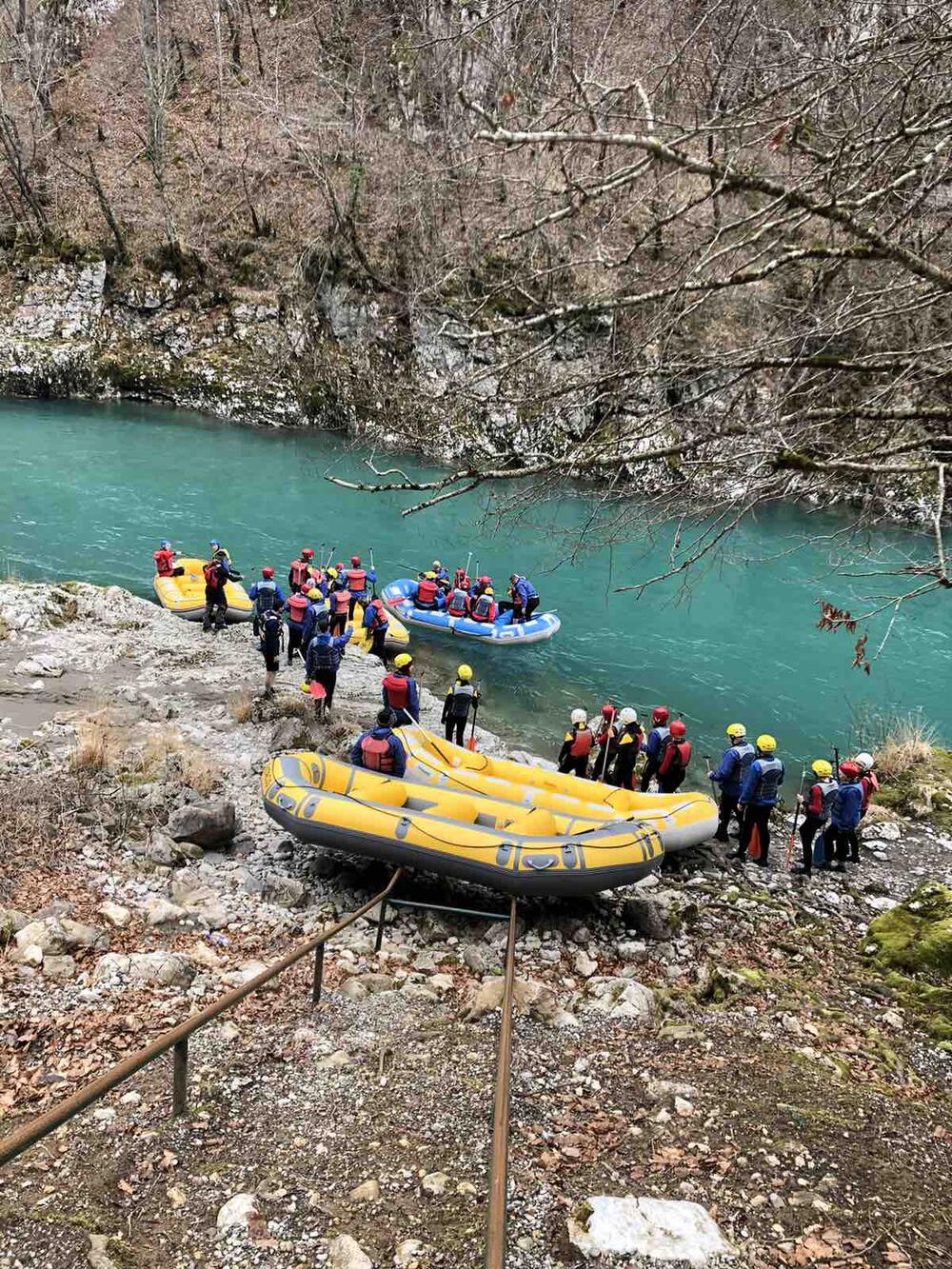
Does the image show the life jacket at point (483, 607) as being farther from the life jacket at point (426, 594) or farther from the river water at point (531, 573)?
the life jacket at point (426, 594)

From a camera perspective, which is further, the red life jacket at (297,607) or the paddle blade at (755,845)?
the red life jacket at (297,607)

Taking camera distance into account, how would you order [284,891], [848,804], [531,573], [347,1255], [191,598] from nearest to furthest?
[347,1255] → [284,891] → [848,804] → [191,598] → [531,573]

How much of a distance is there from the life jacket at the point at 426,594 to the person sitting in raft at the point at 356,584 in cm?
135

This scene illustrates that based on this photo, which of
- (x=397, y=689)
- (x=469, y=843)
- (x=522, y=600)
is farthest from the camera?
(x=522, y=600)

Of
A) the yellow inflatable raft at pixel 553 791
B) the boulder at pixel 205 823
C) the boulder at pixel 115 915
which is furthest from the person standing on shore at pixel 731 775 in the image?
the boulder at pixel 115 915

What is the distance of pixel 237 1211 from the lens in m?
3.30

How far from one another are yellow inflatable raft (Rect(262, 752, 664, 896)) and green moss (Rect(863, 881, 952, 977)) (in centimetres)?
204

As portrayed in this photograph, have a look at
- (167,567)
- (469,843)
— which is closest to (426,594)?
(167,567)

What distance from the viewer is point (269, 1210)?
3326mm

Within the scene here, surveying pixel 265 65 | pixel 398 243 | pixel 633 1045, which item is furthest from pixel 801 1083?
pixel 265 65

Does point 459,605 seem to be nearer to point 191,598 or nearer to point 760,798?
point 191,598

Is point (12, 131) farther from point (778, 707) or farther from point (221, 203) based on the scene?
point (778, 707)

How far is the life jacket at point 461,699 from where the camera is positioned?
1148 cm

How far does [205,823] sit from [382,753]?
6.22 feet
